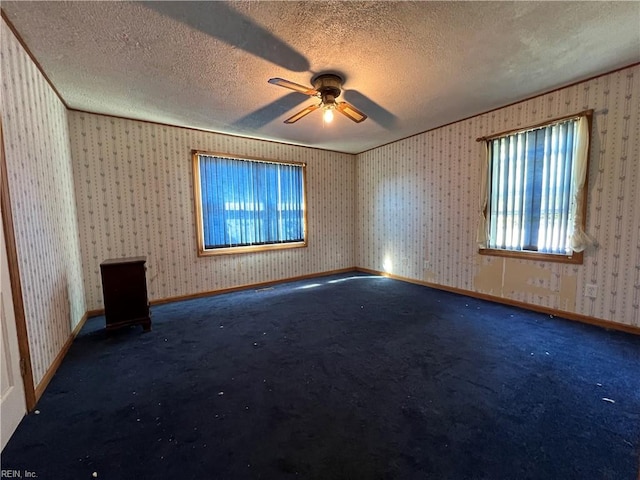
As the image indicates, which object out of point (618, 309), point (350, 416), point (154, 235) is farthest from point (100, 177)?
point (618, 309)

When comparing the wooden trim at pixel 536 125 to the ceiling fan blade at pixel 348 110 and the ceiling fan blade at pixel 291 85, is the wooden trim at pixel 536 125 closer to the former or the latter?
the ceiling fan blade at pixel 348 110

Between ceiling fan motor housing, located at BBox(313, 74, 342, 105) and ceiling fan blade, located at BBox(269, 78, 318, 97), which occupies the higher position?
ceiling fan motor housing, located at BBox(313, 74, 342, 105)

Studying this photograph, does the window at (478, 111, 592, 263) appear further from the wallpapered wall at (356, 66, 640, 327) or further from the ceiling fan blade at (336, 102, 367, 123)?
the ceiling fan blade at (336, 102, 367, 123)

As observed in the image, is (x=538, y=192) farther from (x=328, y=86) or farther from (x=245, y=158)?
(x=245, y=158)

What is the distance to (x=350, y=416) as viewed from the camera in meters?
1.55

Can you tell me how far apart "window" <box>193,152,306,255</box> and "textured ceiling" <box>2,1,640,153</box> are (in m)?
1.09

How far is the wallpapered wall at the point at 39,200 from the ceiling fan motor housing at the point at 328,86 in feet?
7.14

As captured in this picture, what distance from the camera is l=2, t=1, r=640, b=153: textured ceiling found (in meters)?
1.71

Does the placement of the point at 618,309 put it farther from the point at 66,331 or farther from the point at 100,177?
the point at 100,177

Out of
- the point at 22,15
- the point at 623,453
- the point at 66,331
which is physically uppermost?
the point at 22,15

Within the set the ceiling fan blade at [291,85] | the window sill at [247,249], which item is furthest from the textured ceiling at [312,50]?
the window sill at [247,249]

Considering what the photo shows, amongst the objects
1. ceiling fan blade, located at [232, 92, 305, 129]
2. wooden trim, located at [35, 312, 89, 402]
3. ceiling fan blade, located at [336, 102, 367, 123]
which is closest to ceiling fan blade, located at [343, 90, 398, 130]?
ceiling fan blade, located at [336, 102, 367, 123]

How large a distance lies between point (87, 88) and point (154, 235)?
1806 millimetres

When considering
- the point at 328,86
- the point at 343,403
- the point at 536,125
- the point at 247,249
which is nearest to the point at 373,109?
the point at 328,86
